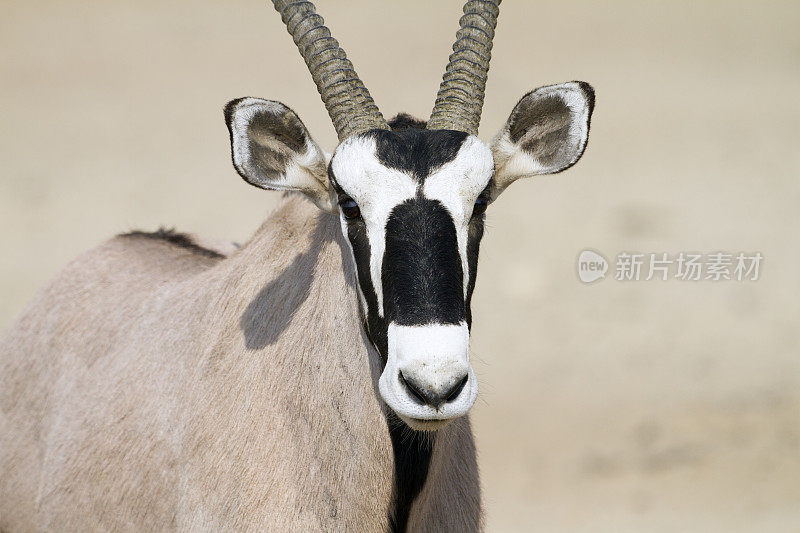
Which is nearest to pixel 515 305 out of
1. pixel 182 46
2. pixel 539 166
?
pixel 539 166

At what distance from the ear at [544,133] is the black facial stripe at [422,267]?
655mm

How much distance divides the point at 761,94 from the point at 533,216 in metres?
10.2

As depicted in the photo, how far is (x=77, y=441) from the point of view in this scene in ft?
17.7

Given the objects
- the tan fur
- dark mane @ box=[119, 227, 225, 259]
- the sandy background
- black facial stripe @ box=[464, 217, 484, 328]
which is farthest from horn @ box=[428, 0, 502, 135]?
dark mane @ box=[119, 227, 225, 259]

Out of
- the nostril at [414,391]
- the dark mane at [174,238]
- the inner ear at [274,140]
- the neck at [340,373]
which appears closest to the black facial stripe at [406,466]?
the neck at [340,373]

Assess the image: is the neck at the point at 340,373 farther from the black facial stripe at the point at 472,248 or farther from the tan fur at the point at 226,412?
the black facial stripe at the point at 472,248

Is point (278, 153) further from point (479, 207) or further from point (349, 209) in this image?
point (479, 207)

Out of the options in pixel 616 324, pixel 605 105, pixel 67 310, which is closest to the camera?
pixel 67 310

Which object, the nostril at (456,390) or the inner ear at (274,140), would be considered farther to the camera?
the inner ear at (274,140)

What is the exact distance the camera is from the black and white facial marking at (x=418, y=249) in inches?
137

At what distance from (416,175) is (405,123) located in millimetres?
677

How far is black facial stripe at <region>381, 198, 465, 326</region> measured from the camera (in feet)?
11.7

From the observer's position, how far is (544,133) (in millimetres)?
4539

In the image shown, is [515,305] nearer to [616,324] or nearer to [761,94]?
[616,324]
